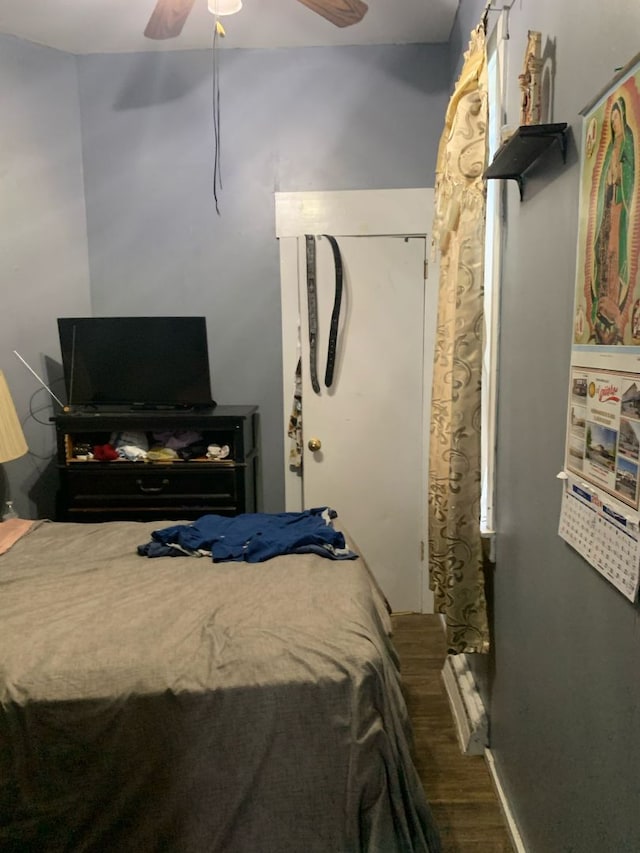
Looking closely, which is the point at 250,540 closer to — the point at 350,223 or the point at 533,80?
the point at 533,80

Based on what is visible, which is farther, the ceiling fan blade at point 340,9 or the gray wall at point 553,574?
the ceiling fan blade at point 340,9

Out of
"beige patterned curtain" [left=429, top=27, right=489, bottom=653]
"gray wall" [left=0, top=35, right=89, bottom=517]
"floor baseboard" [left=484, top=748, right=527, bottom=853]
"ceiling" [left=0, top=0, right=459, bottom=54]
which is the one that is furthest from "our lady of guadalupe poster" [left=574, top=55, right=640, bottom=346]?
"gray wall" [left=0, top=35, right=89, bottom=517]

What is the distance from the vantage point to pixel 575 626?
1163 mm

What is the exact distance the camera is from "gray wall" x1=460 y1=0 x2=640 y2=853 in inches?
38.6

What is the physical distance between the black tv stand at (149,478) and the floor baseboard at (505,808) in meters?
1.45

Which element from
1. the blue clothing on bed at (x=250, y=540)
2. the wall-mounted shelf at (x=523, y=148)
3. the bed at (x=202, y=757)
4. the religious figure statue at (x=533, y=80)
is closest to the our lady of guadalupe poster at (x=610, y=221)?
the wall-mounted shelf at (x=523, y=148)

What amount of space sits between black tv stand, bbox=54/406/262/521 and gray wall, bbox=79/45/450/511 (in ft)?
1.68

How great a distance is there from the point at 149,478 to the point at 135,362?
0.61 metres

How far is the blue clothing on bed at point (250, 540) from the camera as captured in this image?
1912 mm

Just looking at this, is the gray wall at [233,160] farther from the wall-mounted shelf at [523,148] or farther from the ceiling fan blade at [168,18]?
the wall-mounted shelf at [523,148]

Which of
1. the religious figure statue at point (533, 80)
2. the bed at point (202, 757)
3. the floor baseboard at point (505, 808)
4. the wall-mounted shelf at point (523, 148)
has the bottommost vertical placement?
the floor baseboard at point (505, 808)

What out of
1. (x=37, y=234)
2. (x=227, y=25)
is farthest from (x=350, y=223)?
(x=37, y=234)

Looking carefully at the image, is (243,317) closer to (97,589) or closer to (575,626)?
(97,589)

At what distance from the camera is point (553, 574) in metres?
1.30
